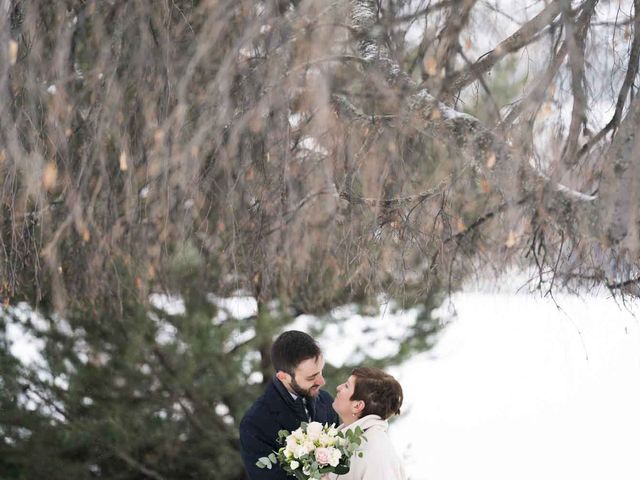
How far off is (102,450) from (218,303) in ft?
3.27

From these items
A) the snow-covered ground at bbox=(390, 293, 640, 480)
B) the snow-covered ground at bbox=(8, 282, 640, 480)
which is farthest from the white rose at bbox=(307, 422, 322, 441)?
the snow-covered ground at bbox=(390, 293, 640, 480)

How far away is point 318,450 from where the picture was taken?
2.62 metres

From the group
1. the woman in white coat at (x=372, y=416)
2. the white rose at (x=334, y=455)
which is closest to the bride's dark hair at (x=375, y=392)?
the woman in white coat at (x=372, y=416)

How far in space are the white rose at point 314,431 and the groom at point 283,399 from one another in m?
0.23

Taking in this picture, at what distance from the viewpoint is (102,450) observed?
509cm

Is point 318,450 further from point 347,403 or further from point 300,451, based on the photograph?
point 347,403

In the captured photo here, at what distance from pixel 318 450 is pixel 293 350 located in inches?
14.2

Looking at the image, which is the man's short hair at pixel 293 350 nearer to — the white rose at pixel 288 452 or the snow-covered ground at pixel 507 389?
the white rose at pixel 288 452

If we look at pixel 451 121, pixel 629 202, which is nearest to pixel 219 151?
pixel 451 121

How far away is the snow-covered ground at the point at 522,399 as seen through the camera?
7371mm

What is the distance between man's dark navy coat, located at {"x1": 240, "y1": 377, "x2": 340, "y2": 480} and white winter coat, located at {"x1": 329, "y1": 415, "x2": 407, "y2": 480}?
249mm

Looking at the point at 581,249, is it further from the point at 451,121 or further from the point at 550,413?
the point at 550,413

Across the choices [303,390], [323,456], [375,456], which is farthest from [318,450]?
[303,390]

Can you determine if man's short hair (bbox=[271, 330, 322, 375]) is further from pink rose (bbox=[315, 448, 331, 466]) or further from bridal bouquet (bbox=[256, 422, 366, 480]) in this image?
pink rose (bbox=[315, 448, 331, 466])
